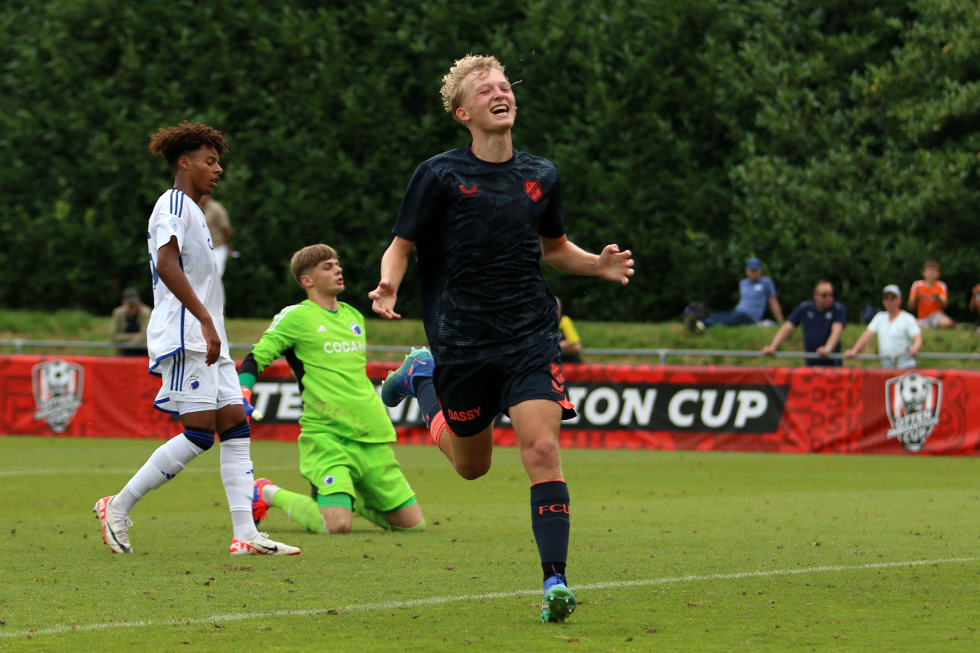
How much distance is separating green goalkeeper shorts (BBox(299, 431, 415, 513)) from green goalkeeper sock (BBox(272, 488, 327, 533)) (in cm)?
10

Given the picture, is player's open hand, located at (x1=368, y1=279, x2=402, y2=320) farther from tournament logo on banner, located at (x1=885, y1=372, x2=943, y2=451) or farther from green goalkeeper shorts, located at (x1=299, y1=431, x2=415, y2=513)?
tournament logo on banner, located at (x1=885, y1=372, x2=943, y2=451)

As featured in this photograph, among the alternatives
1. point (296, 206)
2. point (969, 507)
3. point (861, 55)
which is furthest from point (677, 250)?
point (969, 507)

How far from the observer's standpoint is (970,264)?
21859 millimetres

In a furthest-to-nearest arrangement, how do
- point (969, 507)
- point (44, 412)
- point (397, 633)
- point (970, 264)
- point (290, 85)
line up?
point (290, 85)
point (970, 264)
point (44, 412)
point (969, 507)
point (397, 633)

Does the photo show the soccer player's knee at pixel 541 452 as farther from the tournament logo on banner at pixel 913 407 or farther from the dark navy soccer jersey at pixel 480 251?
the tournament logo on banner at pixel 913 407

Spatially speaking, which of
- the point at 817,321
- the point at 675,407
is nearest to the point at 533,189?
the point at 675,407

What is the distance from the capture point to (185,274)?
6820 mm

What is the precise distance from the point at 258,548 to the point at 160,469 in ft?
2.20

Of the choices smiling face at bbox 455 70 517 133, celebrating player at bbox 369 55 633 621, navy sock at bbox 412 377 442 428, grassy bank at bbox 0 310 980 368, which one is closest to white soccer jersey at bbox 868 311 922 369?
grassy bank at bbox 0 310 980 368

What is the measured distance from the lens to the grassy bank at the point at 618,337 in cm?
1847

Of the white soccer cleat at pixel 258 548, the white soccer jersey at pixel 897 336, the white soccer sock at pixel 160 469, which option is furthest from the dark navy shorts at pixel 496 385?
the white soccer jersey at pixel 897 336

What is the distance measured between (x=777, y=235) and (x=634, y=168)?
2.97 m

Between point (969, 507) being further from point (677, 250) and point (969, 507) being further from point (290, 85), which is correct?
point (290, 85)

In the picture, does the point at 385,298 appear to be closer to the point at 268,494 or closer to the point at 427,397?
the point at 427,397
